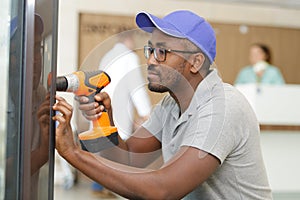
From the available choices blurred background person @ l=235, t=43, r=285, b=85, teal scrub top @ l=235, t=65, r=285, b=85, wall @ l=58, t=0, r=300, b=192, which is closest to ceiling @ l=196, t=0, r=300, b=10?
wall @ l=58, t=0, r=300, b=192

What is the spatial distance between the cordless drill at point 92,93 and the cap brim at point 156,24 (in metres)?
0.17

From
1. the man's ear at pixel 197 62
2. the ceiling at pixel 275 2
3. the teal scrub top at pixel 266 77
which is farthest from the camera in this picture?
the ceiling at pixel 275 2

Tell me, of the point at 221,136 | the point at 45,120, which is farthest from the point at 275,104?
the point at 45,120

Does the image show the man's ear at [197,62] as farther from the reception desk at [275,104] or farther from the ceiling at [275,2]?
the ceiling at [275,2]

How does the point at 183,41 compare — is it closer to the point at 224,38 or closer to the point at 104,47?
the point at 104,47

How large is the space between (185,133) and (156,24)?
0.30 metres

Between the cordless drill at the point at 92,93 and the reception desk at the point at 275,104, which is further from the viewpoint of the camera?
the reception desk at the point at 275,104

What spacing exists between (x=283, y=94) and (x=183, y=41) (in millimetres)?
2873

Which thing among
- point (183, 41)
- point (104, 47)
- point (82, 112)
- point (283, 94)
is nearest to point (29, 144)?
point (82, 112)

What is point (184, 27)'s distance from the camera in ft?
4.20

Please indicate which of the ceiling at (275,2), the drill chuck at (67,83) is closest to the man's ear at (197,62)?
the drill chuck at (67,83)

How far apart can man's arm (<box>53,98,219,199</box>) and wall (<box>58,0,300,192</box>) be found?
2.94m

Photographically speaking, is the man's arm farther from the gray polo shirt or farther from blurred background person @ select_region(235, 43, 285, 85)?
blurred background person @ select_region(235, 43, 285, 85)

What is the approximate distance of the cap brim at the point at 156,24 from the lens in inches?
49.4
